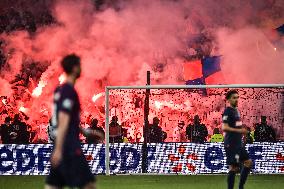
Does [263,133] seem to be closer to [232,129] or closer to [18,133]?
[18,133]

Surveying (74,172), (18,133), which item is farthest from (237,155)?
(18,133)

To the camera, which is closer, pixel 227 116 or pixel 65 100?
pixel 65 100

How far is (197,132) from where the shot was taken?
2111cm

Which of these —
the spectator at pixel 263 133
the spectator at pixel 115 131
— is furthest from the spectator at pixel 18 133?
the spectator at pixel 263 133

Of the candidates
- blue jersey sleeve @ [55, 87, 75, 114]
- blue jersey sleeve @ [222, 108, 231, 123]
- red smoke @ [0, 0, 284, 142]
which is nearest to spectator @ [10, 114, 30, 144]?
blue jersey sleeve @ [222, 108, 231, 123]

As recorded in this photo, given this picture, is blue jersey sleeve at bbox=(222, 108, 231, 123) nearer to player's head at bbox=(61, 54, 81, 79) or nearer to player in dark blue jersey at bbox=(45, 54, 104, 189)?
player in dark blue jersey at bbox=(45, 54, 104, 189)

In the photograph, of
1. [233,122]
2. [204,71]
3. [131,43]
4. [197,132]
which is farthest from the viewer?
[131,43]

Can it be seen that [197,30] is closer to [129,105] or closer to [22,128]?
[129,105]

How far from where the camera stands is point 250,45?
99.5 feet

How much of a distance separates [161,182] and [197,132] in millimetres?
4227

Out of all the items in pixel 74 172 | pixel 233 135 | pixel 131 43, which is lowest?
pixel 74 172

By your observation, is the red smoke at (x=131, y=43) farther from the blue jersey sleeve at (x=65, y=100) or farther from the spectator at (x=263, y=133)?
the blue jersey sleeve at (x=65, y=100)

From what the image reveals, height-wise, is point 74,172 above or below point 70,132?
below

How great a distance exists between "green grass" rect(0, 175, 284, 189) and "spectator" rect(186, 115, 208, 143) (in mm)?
2159
